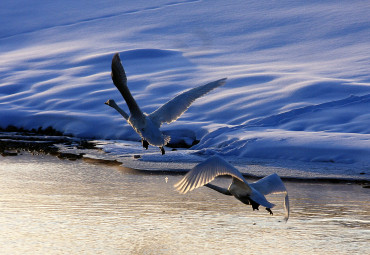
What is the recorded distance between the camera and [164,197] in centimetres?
849

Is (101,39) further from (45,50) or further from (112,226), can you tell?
(112,226)

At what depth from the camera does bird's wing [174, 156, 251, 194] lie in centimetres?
602

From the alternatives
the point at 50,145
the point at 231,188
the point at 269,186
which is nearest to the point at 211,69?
the point at 50,145

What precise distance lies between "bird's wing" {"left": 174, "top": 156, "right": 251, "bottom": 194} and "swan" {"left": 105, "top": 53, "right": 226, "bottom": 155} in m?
1.38

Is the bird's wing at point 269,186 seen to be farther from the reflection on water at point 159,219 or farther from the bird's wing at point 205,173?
the bird's wing at point 205,173

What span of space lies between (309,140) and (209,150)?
1544 millimetres

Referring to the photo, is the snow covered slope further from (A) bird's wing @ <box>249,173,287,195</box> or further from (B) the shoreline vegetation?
(A) bird's wing @ <box>249,173,287,195</box>

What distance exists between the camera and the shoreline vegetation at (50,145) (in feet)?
30.3

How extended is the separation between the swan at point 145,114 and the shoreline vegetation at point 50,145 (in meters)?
1.74

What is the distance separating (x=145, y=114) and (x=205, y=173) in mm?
1891

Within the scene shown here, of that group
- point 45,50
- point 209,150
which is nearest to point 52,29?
point 45,50

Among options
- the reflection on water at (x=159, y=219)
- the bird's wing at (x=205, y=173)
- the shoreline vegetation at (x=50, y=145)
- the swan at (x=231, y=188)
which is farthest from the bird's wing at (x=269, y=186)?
the shoreline vegetation at (x=50, y=145)

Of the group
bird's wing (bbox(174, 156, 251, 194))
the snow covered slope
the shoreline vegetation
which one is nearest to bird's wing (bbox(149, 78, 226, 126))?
the shoreline vegetation

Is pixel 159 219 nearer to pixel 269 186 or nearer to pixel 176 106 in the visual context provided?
pixel 269 186
